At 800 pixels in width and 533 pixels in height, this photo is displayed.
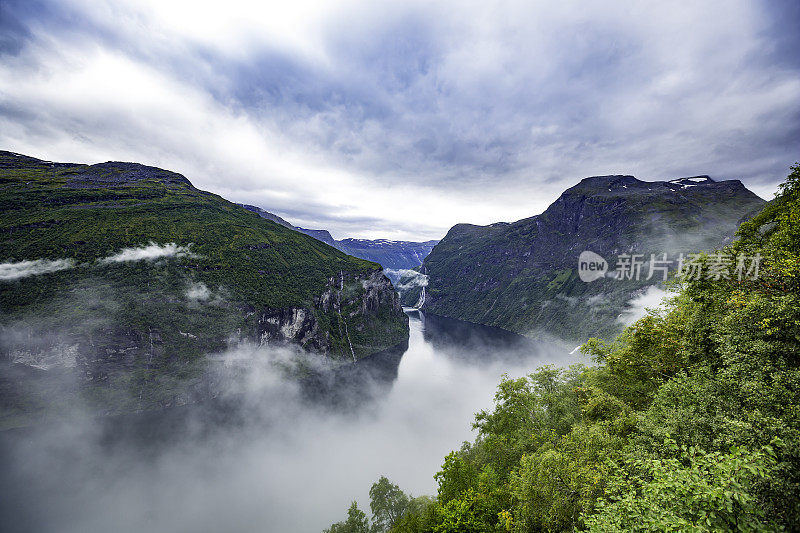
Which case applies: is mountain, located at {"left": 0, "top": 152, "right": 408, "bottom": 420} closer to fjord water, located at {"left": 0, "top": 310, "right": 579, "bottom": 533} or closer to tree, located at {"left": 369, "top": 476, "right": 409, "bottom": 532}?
fjord water, located at {"left": 0, "top": 310, "right": 579, "bottom": 533}

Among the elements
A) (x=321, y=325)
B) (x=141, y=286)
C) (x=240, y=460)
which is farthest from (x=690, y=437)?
(x=321, y=325)

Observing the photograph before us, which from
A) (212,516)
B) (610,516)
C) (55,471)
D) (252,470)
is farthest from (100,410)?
(610,516)

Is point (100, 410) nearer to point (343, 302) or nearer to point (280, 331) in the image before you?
point (280, 331)

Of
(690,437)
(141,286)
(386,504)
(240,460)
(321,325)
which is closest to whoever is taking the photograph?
(690,437)

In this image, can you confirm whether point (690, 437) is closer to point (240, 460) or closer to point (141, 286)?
point (240, 460)

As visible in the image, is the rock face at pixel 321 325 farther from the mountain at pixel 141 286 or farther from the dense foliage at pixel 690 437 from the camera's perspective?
the dense foliage at pixel 690 437

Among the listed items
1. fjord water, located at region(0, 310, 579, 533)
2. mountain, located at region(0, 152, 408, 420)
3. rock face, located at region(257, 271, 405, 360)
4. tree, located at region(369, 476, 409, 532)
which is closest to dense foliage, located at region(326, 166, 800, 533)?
tree, located at region(369, 476, 409, 532)
